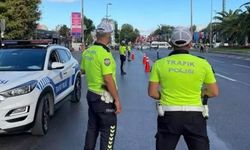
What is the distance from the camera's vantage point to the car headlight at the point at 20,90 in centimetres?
741

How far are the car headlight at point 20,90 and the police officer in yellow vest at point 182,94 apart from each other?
137 inches

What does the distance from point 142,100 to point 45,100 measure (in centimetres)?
513

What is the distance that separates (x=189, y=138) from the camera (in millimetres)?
4543

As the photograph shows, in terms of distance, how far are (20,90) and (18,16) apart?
38.7m

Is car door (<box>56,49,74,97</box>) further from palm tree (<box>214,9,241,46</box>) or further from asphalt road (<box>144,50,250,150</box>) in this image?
palm tree (<box>214,9,241,46</box>)

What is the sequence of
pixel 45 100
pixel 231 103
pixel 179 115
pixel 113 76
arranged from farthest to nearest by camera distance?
pixel 231 103 < pixel 45 100 < pixel 113 76 < pixel 179 115

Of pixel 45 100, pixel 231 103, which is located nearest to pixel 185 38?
pixel 45 100

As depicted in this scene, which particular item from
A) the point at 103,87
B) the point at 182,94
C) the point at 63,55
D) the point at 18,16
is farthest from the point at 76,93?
the point at 18,16

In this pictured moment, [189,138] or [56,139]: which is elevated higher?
[189,138]

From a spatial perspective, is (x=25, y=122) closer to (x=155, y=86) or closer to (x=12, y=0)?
Result: (x=155, y=86)

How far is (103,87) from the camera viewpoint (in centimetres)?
566

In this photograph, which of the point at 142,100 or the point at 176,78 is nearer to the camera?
the point at 176,78

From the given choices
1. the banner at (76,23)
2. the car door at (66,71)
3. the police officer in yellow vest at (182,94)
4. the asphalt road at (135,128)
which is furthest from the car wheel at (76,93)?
the banner at (76,23)

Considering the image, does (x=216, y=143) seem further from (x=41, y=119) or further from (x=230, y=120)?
(x=41, y=119)
